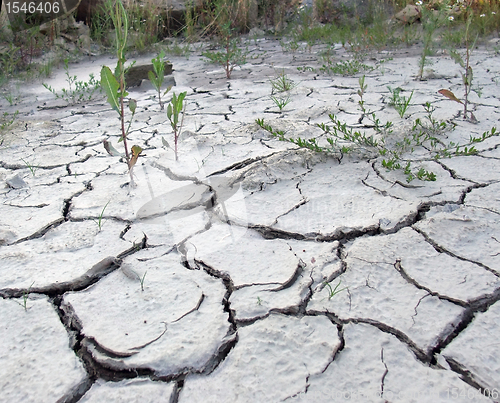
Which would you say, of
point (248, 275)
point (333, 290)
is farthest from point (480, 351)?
point (248, 275)

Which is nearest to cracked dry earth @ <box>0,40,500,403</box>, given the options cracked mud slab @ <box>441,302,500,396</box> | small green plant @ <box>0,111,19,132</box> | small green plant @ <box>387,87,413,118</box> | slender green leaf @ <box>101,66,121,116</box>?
cracked mud slab @ <box>441,302,500,396</box>

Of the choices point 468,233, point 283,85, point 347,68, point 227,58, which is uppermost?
point 227,58

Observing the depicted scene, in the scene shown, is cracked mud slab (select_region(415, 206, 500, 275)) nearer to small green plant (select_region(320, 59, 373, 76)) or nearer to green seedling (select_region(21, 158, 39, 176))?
green seedling (select_region(21, 158, 39, 176))

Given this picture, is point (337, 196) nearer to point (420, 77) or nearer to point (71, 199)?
point (71, 199)

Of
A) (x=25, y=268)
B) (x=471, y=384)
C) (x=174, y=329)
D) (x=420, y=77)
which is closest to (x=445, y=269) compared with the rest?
(x=471, y=384)

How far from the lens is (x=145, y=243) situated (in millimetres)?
1713

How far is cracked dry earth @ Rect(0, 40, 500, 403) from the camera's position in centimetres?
111

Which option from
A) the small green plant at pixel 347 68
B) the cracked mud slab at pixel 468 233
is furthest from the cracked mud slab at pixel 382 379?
the small green plant at pixel 347 68

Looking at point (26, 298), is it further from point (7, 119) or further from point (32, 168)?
point (7, 119)

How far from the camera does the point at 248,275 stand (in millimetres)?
1492

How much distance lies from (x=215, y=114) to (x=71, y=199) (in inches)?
62.0

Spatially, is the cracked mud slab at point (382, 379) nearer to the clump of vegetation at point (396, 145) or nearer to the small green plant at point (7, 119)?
the clump of vegetation at point (396, 145)

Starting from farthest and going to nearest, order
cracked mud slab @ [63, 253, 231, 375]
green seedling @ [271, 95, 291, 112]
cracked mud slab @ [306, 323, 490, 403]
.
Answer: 1. green seedling @ [271, 95, 291, 112]
2. cracked mud slab @ [63, 253, 231, 375]
3. cracked mud slab @ [306, 323, 490, 403]

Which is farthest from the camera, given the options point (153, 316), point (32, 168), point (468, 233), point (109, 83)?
point (32, 168)
